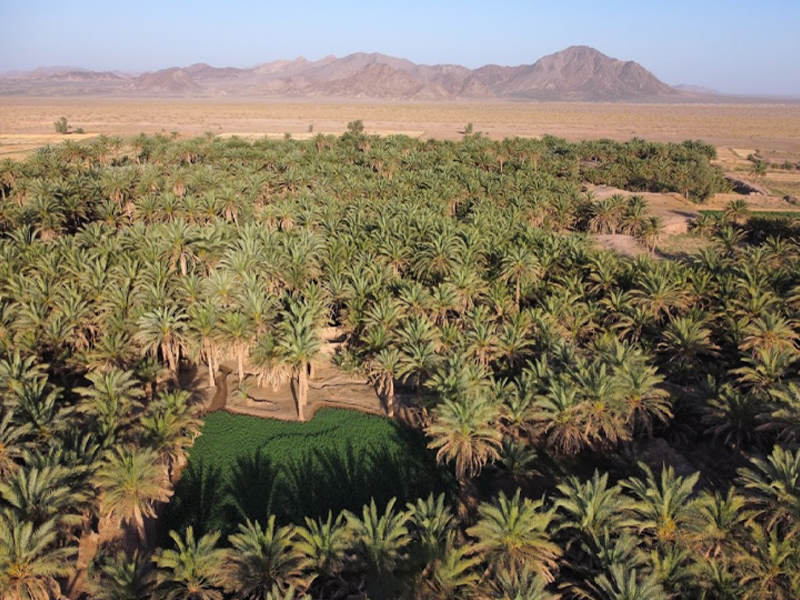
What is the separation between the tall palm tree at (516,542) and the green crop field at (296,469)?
633 cm

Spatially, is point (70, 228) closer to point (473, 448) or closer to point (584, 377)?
point (473, 448)

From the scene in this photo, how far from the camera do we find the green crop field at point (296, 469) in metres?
22.6

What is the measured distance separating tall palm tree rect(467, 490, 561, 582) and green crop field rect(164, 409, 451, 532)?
633cm

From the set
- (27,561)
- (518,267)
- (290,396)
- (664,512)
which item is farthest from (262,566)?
(518,267)

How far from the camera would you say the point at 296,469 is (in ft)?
81.5

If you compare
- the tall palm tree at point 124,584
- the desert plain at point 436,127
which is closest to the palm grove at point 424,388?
the tall palm tree at point 124,584

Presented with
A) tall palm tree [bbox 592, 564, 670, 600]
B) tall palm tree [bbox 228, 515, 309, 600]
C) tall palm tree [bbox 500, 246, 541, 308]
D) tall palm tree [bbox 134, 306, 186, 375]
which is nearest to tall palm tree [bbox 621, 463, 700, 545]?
tall palm tree [bbox 592, 564, 670, 600]

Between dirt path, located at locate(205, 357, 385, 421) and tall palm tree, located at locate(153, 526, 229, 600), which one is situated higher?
tall palm tree, located at locate(153, 526, 229, 600)

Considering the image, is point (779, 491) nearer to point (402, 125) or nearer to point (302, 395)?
point (302, 395)

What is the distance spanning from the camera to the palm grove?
55.4 ft

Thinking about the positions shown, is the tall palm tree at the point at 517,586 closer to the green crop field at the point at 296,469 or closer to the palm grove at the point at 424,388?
the palm grove at the point at 424,388

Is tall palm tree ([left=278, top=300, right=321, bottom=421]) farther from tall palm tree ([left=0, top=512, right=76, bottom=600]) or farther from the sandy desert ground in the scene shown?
the sandy desert ground

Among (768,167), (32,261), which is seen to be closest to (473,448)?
(32,261)

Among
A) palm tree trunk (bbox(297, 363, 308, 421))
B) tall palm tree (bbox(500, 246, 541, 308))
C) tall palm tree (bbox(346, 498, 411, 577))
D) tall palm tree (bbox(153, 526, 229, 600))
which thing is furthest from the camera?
tall palm tree (bbox(500, 246, 541, 308))
